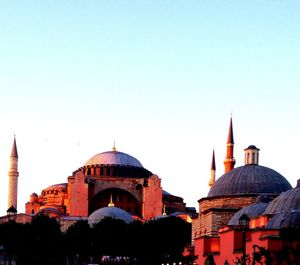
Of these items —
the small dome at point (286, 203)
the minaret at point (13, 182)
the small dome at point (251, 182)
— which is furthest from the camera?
the minaret at point (13, 182)

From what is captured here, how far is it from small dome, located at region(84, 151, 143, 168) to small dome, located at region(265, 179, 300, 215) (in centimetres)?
4289

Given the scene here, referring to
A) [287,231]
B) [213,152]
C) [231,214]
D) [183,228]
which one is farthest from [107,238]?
[287,231]

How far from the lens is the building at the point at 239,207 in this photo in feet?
123

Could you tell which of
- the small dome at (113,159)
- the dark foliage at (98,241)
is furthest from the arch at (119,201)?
the dark foliage at (98,241)

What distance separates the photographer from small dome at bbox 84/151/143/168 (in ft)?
269

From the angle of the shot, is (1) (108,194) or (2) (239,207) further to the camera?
(1) (108,194)

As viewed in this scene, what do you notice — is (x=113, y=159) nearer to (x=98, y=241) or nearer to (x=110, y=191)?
(x=110, y=191)

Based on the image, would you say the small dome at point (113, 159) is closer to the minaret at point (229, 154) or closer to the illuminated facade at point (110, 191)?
the illuminated facade at point (110, 191)

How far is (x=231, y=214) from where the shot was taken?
4978cm

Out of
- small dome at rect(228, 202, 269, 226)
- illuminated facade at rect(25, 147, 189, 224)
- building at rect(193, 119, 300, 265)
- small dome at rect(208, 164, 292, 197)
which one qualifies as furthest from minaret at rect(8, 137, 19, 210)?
small dome at rect(228, 202, 269, 226)

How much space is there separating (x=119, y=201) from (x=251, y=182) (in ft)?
99.2

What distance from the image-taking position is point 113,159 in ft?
270

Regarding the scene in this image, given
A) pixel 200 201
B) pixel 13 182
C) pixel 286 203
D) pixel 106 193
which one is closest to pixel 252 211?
pixel 286 203

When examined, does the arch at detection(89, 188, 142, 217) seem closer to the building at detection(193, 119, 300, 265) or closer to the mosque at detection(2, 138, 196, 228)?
the mosque at detection(2, 138, 196, 228)
